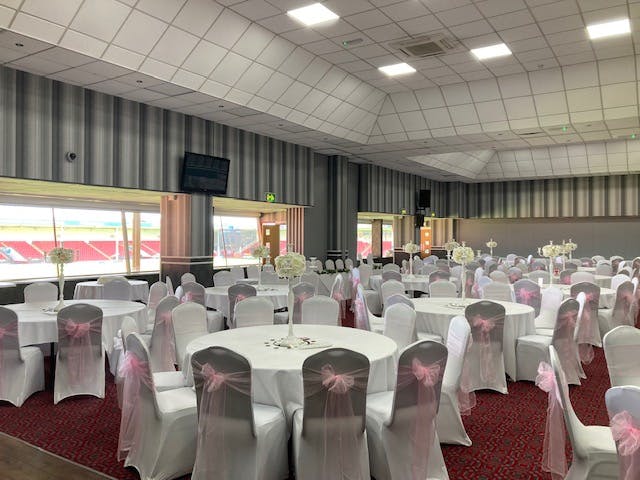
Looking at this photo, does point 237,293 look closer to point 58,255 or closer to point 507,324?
point 58,255

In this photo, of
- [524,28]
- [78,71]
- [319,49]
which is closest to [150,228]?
[78,71]

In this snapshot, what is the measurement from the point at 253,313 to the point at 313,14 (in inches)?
180

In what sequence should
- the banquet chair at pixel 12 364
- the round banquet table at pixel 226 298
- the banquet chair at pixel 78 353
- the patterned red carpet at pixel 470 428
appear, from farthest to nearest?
the round banquet table at pixel 226 298
the banquet chair at pixel 78 353
the banquet chair at pixel 12 364
the patterned red carpet at pixel 470 428

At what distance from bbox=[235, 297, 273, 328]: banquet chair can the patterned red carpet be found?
1505mm

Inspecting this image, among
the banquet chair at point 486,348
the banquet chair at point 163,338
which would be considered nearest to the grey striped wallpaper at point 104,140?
the banquet chair at point 163,338

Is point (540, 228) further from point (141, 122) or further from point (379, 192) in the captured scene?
point (141, 122)

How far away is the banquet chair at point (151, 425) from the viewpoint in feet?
11.2

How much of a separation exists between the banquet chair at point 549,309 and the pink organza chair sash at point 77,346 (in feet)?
17.4

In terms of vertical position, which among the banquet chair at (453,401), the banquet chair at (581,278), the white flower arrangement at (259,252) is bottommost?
the banquet chair at (453,401)

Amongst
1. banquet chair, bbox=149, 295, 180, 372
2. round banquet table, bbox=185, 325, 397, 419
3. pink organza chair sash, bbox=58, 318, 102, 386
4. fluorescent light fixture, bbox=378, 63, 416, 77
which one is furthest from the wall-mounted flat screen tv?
round banquet table, bbox=185, 325, 397, 419

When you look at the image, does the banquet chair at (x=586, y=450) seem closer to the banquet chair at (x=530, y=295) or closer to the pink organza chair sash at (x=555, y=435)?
the pink organza chair sash at (x=555, y=435)

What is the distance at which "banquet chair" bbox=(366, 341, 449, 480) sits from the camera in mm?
3166

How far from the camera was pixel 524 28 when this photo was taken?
314 inches

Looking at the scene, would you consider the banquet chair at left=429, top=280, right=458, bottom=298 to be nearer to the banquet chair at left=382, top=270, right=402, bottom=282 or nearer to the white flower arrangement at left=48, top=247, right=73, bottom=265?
the banquet chair at left=382, top=270, right=402, bottom=282
